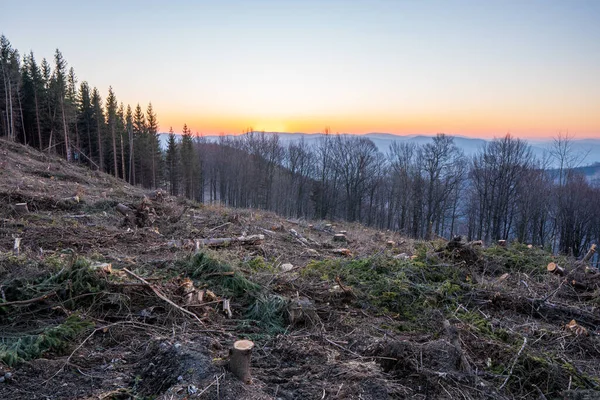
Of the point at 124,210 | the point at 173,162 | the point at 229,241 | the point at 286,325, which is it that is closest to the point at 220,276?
the point at 286,325

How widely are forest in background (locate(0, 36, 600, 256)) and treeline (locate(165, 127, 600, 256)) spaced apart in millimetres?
125

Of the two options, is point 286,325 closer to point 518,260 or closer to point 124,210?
point 518,260

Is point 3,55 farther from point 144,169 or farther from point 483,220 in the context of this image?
point 483,220

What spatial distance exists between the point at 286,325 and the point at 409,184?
3543 cm

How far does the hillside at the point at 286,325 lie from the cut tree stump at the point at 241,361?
0.17 feet

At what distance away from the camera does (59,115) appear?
30.2 meters

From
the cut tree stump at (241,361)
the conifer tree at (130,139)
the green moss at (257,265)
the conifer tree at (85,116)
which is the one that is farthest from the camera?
the conifer tree at (130,139)

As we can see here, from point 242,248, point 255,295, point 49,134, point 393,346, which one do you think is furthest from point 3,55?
point 393,346

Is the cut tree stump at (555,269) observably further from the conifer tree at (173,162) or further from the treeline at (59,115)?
the conifer tree at (173,162)

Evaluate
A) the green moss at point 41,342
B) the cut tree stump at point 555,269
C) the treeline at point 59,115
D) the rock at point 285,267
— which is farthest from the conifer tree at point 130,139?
the cut tree stump at point 555,269

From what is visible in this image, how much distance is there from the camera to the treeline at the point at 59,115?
29.0 metres

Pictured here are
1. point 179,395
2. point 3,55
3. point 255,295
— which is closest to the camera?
point 179,395

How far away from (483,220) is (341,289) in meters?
34.2

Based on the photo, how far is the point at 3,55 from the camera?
27938mm
